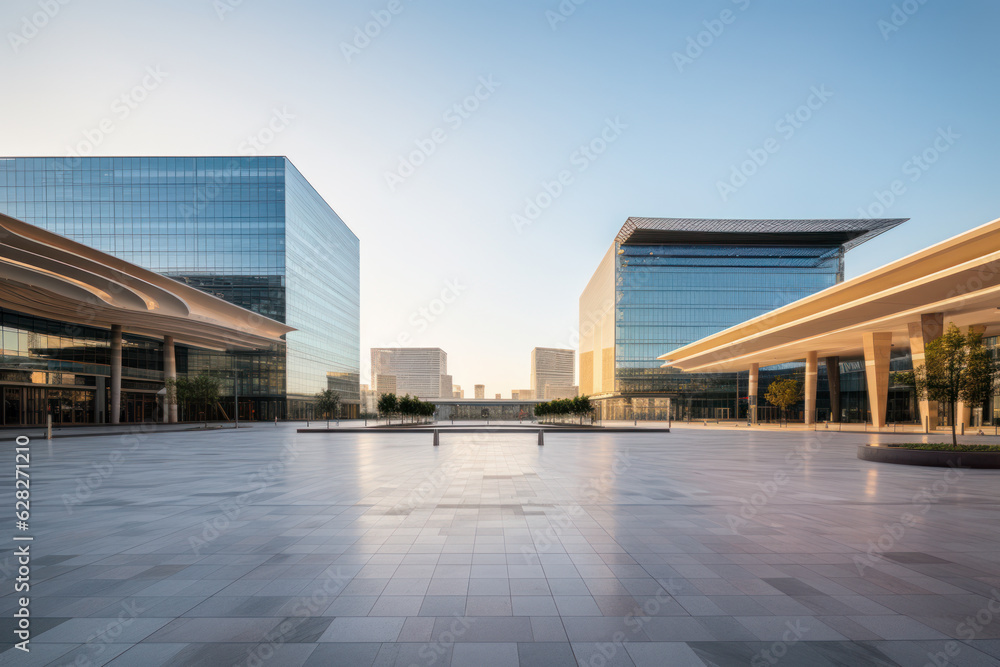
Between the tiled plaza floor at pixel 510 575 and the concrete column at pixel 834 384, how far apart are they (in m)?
60.3

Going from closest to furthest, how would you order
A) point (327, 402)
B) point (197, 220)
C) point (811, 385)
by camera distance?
1. point (811, 385)
2. point (327, 402)
3. point (197, 220)

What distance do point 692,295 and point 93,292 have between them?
81.0 metres

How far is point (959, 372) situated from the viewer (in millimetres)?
18031

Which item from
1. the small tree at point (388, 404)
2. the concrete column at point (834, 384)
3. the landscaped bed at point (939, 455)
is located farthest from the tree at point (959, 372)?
the concrete column at point (834, 384)

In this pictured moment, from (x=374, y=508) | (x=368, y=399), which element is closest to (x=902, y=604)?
(x=374, y=508)

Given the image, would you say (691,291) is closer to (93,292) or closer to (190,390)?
(190,390)

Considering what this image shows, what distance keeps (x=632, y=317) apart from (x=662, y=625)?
8364 centimetres

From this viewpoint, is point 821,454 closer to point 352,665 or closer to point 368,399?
point 352,665

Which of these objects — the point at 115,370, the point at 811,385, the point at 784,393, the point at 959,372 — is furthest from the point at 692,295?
the point at 115,370

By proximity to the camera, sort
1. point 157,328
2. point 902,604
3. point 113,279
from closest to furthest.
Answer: point 902,604
point 113,279
point 157,328

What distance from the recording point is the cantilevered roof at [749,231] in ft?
253

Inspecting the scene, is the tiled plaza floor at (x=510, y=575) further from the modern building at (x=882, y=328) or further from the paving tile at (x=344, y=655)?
the modern building at (x=882, y=328)

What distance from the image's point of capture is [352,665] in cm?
389

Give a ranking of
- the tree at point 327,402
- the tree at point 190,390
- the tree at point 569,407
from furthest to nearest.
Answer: the tree at point 327,402 → the tree at point 569,407 → the tree at point 190,390
